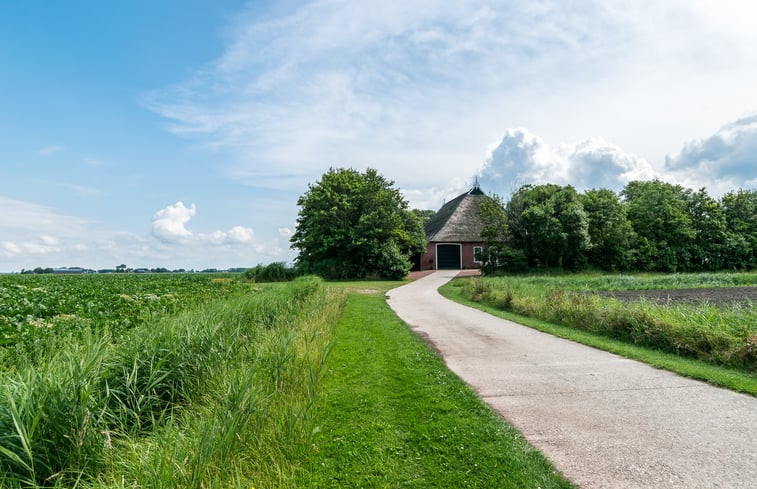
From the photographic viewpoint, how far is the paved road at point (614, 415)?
329cm

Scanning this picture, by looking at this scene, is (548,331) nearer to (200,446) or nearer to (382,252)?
(200,446)

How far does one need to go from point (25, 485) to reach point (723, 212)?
4881 centimetres

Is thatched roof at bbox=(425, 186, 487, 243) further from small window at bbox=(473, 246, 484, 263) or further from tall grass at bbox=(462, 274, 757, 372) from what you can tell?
tall grass at bbox=(462, 274, 757, 372)

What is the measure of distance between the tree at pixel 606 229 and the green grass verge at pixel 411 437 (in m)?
27.4

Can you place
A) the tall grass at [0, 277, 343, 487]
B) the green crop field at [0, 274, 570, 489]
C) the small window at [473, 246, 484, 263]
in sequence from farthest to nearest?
the small window at [473, 246, 484, 263]
the green crop field at [0, 274, 570, 489]
the tall grass at [0, 277, 343, 487]

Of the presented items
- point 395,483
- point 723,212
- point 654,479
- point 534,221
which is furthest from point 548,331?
point 723,212

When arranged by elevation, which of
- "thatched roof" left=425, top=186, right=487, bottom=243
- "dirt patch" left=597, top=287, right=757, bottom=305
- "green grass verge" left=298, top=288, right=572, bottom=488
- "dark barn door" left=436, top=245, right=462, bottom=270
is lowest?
"green grass verge" left=298, top=288, right=572, bottom=488

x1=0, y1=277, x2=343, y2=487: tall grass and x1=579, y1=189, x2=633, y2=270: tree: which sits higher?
x1=579, y1=189, x2=633, y2=270: tree

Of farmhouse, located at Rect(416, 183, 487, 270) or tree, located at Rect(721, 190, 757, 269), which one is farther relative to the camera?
farmhouse, located at Rect(416, 183, 487, 270)

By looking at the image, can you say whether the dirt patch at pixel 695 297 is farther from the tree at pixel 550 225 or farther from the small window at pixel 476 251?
the small window at pixel 476 251

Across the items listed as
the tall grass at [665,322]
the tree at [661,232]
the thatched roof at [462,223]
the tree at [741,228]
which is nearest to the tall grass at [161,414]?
the tall grass at [665,322]

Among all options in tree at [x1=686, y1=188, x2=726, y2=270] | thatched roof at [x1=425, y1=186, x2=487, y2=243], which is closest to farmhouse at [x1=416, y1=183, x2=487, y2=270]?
thatched roof at [x1=425, y1=186, x2=487, y2=243]

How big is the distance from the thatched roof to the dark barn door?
2.75 ft

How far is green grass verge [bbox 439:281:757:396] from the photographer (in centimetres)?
543
